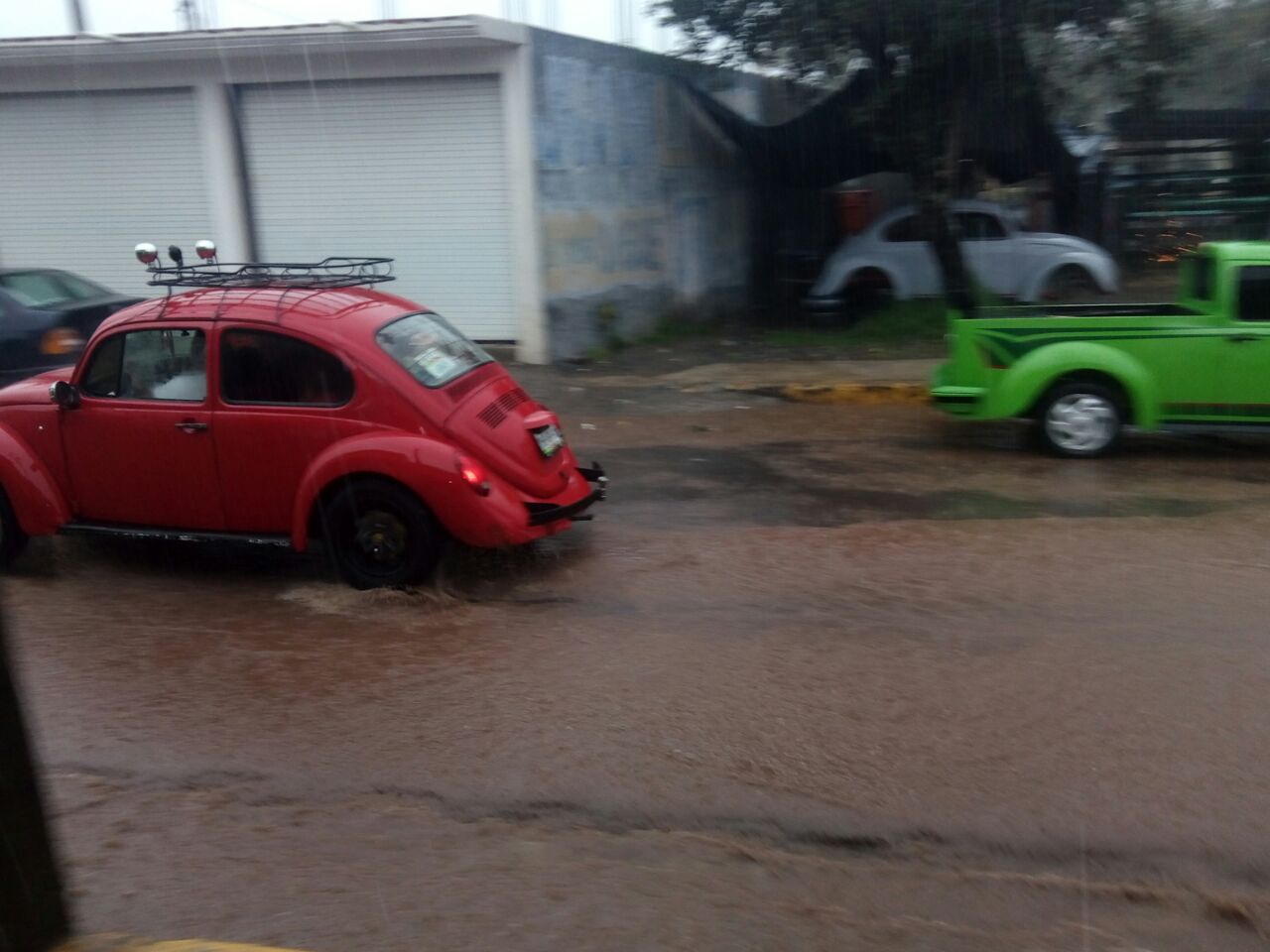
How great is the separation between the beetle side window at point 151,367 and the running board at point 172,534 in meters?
0.76

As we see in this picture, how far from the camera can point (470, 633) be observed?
6395 millimetres

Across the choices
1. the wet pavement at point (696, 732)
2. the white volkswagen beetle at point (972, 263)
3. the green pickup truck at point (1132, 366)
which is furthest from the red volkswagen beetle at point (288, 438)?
the white volkswagen beetle at point (972, 263)

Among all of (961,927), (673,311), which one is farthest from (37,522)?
(673,311)

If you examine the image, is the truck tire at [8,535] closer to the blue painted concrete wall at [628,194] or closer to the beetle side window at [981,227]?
the blue painted concrete wall at [628,194]

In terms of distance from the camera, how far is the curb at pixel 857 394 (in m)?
12.5

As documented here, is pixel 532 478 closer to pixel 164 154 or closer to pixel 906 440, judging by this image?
pixel 906 440

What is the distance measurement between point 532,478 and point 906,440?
4.69 metres

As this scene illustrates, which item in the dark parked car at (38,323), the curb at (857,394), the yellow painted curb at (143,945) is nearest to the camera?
the yellow painted curb at (143,945)

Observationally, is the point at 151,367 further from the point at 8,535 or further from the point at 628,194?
the point at 628,194

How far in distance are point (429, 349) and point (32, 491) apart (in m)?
2.46

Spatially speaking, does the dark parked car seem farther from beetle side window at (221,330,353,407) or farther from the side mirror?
beetle side window at (221,330,353,407)

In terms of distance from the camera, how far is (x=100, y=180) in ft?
52.2

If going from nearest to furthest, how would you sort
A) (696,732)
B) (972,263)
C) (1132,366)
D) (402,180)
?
(696,732), (1132,366), (402,180), (972,263)

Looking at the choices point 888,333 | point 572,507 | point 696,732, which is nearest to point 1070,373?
point 572,507
